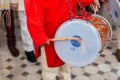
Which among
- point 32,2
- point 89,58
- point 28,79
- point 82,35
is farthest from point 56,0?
point 28,79

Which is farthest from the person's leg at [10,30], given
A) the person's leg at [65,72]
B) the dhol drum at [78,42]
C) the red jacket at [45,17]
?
the dhol drum at [78,42]

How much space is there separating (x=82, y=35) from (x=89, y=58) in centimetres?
17

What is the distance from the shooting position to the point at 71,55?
72.6 inches

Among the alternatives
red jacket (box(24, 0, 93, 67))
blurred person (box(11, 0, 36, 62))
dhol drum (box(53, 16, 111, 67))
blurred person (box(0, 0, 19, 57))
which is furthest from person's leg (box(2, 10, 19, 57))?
dhol drum (box(53, 16, 111, 67))

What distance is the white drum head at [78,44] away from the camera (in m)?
1.74

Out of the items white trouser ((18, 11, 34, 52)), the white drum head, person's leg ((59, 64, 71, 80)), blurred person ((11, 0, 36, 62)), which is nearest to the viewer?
the white drum head

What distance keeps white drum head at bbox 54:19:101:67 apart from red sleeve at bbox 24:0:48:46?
11cm

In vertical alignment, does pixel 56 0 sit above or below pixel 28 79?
above

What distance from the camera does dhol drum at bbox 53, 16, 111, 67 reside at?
1.74 meters

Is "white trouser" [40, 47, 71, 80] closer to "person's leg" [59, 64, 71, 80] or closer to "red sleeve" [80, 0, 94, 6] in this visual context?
"person's leg" [59, 64, 71, 80]

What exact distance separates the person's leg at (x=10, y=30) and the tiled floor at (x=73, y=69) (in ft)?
0.21

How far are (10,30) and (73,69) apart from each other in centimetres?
78

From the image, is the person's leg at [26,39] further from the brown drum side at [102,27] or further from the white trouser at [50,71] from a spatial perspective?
the brown drum side at [102,27]

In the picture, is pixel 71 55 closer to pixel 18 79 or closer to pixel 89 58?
pixel 89 58
